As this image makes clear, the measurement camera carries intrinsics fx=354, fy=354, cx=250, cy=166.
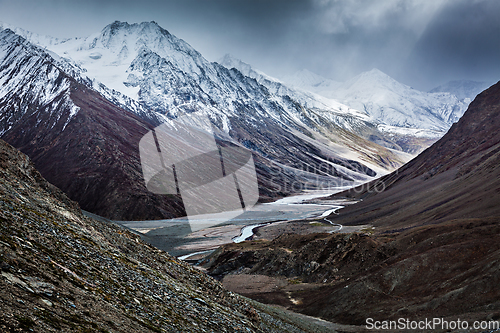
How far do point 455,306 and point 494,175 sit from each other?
68332 millimetres

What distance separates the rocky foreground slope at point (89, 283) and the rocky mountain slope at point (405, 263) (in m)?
16.6

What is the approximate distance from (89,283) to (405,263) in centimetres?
3630

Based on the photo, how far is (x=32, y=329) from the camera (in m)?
8.38

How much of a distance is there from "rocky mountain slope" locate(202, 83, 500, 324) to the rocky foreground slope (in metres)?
16.6

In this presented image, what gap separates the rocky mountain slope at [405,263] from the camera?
3056 cm

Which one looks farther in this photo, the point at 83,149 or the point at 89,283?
the point at 83,149

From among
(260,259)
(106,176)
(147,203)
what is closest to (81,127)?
(106,176)
